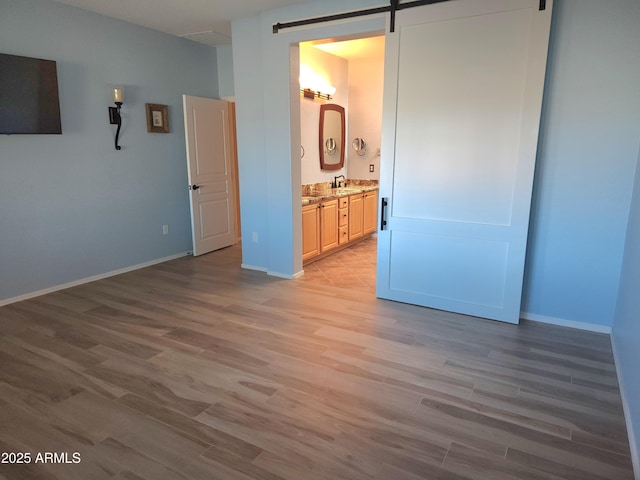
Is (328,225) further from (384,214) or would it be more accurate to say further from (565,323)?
(565,323)

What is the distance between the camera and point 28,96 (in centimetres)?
356

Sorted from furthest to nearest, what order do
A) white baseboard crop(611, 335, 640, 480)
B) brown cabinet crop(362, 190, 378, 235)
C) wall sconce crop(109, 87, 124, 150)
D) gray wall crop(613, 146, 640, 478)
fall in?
brown cabinet crop(362, 190, 378, 235) → wall sconce crop(109, 87, 124, 150) → gray wall crop(613, 146, 640, 478) → white baseboard crop(611, 335, 640, 480)

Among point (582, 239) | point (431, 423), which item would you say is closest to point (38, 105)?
point (431, 423)

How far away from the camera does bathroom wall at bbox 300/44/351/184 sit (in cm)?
555

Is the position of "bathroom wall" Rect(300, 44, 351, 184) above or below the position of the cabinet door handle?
above

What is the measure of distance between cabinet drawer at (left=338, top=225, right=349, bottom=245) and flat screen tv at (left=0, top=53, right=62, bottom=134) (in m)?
3.30

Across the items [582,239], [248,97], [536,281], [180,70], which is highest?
[180,70]

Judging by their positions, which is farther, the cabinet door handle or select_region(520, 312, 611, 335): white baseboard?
the cabinet door handle

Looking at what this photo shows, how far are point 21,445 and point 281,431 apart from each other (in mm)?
1231

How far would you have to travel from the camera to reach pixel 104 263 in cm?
450

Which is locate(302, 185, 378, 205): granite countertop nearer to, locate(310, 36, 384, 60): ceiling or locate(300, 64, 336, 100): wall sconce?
locate(300, 64, 336, 100): wall sconce

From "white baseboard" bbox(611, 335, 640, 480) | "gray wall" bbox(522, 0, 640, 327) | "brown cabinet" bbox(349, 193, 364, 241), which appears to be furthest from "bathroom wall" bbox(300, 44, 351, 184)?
"white baseboard" bbox(611, 335, 640, 480)

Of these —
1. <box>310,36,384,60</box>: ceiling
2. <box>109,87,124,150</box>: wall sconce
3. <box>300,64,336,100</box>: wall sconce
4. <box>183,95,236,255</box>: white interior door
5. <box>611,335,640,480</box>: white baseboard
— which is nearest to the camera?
<box>611,335,640,480</box>: white baseboard

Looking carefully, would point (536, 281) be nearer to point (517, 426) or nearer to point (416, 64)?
point (517, 426)
